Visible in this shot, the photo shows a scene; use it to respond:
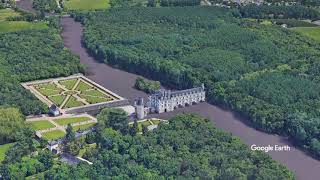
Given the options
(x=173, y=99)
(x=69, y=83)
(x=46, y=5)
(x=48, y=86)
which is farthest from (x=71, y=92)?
(x=46, y=5)

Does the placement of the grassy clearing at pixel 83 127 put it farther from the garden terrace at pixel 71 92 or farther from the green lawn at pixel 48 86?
the green lawn at pixel 48 86

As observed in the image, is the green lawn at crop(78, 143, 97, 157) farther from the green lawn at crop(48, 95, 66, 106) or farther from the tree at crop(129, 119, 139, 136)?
the green lawn at crop(48, 95, 66, 106)

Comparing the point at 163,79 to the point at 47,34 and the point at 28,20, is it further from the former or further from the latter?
the point at 28,20

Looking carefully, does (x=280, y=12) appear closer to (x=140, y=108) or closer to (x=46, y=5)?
(x=46, y=5)

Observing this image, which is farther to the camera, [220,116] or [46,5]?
[46,5]

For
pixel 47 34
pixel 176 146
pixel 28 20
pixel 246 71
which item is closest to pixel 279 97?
pixel 246 71

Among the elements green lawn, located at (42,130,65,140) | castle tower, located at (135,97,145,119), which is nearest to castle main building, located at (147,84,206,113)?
castle tower, located at (135,97,145,119)

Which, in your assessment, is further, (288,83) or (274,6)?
(274,6)
